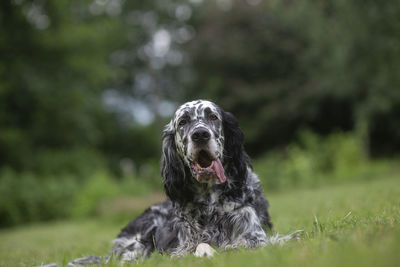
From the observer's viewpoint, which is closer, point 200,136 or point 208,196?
point 200,136

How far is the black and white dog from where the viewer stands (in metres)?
3.68

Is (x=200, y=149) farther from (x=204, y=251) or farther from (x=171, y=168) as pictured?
(x=204, y=251)

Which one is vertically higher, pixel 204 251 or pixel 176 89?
pixel 176 89

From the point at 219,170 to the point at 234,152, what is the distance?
1.42ft

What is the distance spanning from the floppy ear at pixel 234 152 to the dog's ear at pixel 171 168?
17.4 inches

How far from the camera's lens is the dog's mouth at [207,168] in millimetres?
3684

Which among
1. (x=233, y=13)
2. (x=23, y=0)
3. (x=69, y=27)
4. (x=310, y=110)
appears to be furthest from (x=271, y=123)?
(x=23, y=0)

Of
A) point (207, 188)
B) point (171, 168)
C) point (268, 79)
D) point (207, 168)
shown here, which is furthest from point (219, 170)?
point (268, 79)

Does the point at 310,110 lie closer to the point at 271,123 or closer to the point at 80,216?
the point at 271,123

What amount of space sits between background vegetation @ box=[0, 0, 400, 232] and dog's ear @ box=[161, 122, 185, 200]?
27.7ft

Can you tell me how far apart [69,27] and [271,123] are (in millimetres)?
11186

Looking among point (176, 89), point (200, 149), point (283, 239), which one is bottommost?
point (283, 239)

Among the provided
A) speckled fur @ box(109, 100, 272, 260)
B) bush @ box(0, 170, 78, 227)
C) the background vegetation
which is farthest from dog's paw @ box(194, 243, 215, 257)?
bush @ box(0, 170, 78, 227)

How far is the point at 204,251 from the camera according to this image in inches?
128
